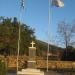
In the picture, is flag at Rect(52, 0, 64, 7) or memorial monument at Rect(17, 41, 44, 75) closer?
memorial monument at Rect(17, 41, 44, 75)

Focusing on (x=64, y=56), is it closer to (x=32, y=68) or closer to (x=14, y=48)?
(x=14, y=48)

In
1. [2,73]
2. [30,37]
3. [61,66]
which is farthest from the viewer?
[30,37]

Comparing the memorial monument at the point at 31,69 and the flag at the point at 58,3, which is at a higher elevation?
the flag at the point at 58,3

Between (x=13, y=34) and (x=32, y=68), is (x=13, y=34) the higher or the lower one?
the higher one

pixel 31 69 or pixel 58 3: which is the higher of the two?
pixel 58 3

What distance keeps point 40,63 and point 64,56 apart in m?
9.53

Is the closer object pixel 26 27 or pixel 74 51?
pixel 74 51

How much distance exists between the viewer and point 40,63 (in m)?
53.4

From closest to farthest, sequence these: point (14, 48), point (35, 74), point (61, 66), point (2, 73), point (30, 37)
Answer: point (2, 73), point (35, 74), point (61, 66), point (14, 48), point (30, 37)

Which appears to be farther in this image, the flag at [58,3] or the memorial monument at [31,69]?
the flag at [58,3]

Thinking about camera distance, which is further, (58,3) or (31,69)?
(58,3)

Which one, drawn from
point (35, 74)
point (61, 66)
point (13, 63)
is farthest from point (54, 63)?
point (35, 74)

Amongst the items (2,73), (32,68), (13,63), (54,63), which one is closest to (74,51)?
(54,63)

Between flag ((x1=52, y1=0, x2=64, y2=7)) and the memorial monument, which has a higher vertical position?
flag ((x1=52, y1=0, x2=64, y2=7))
